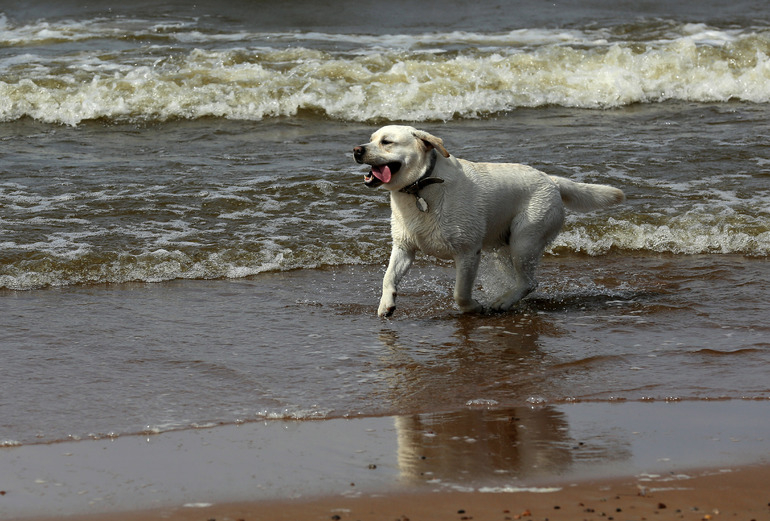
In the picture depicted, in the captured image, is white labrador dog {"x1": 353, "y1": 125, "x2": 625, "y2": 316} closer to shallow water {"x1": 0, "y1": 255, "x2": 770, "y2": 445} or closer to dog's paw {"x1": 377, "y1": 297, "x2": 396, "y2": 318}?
dog's paw {"x1": 377, "y1": 297, "x2": 396, "y2": 318}

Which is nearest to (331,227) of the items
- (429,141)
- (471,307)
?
(471,307)

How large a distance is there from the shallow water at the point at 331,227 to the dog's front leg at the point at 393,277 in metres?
0.12

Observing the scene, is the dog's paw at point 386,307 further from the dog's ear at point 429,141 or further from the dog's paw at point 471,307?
the dog's ear at point 429,141

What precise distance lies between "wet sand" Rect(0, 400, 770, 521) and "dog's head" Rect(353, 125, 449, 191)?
2.08 meters

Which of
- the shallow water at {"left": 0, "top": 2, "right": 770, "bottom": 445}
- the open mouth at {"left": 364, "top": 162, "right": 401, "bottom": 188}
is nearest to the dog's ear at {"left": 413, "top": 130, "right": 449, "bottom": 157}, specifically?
the open mouth at {"left": 364, "top": 162, "right": 401, "bottom": 188}

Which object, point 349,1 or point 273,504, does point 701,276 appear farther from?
point 349,1

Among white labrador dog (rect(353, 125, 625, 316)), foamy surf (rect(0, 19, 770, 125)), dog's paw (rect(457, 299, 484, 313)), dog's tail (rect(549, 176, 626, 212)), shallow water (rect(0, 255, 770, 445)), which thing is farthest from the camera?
foamy surf (rect(0, 19, 770, 125))

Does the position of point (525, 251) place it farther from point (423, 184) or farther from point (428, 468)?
point (428, 468)

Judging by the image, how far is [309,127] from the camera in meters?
13.9

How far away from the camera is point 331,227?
929 cm

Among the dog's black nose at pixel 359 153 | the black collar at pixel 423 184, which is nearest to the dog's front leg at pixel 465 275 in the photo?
the black collar at pixel 423 184

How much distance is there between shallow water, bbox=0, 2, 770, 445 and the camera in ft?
18.3

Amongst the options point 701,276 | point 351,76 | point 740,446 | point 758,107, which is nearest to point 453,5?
point 351,76

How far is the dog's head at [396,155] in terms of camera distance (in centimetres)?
662
